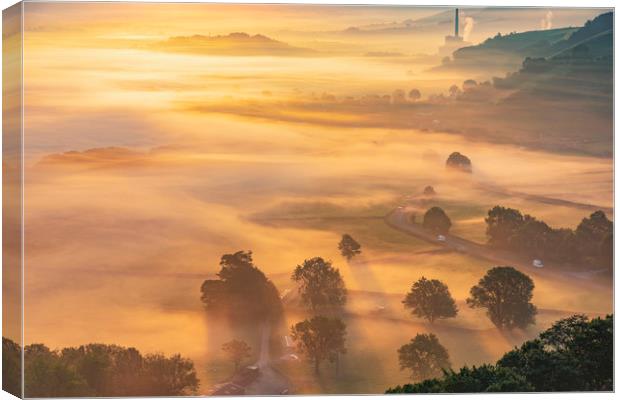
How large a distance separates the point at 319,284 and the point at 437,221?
128 cm

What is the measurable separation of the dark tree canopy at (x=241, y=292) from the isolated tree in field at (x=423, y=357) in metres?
1.21

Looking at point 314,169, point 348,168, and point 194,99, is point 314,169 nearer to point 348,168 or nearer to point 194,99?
point 348,168

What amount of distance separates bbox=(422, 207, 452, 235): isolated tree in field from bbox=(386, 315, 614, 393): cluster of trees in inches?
49.3

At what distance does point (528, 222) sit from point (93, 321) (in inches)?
162

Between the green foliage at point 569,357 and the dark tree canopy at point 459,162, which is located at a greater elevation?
the dark tree canopy at point 459,162

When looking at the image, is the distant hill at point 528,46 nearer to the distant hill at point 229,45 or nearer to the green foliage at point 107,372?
the distant hill at point 229,45

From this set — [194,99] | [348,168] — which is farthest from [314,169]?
[194,99]

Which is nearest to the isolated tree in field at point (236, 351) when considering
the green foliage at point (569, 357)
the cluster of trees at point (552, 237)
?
the green foliage at point (569, 357)

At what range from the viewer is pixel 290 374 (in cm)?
1310

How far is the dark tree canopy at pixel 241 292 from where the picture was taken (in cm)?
1316

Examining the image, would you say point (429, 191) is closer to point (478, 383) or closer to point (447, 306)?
point (447, 306)

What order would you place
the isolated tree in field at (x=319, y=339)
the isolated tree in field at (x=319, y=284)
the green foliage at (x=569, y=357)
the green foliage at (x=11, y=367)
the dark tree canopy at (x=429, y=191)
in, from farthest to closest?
the dark tree canopy at (x=429, y=191) → the isolated tree in field at (x=319, y=284) → the isolated tree in field at (x=319, y=339) → the green foliage at (x=569, y=357) → the green foliage at (x=11, y=367)

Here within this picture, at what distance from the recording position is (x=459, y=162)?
13.5 m

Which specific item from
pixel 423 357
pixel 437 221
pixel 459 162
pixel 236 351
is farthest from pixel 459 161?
pixel 236 351
